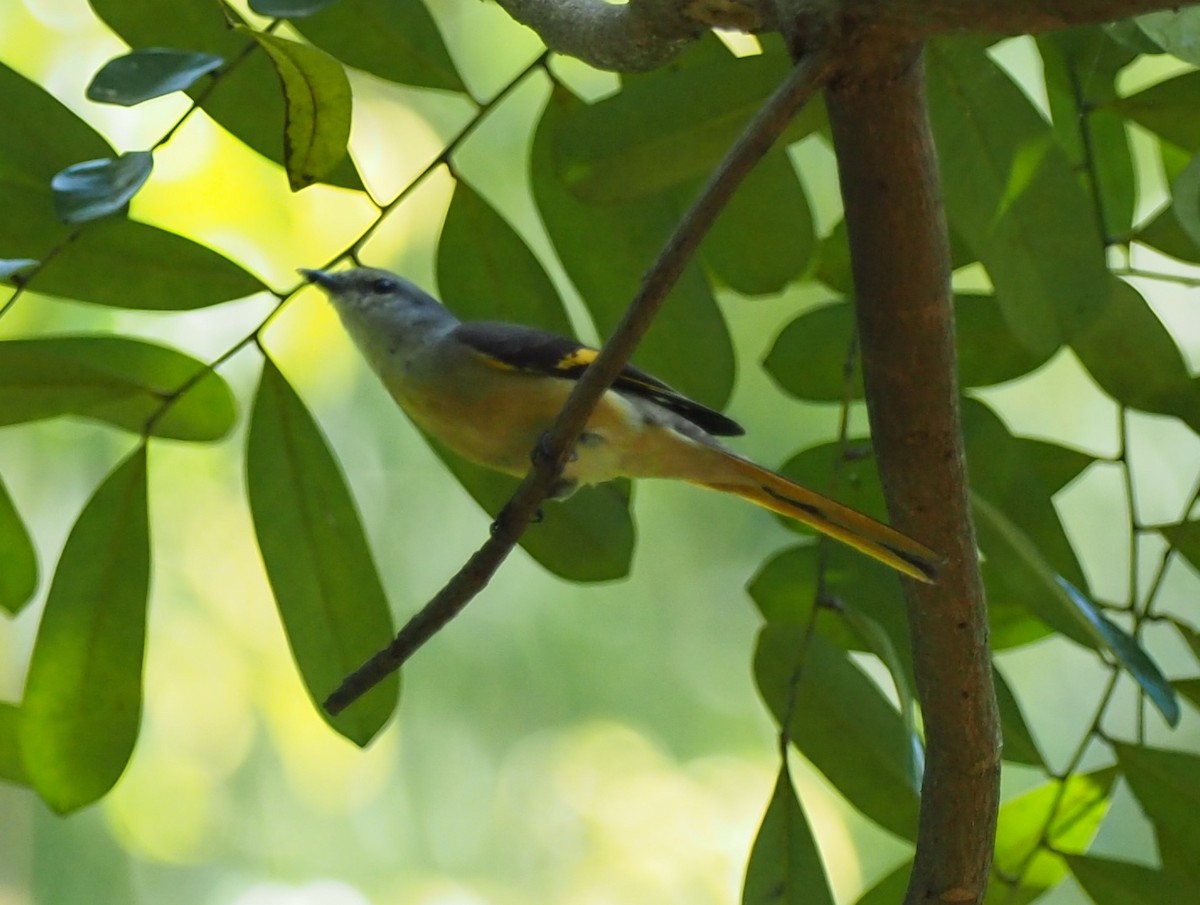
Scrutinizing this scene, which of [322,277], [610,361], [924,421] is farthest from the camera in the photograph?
[322,277]

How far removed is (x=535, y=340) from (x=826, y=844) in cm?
212

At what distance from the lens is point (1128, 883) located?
1.60 m

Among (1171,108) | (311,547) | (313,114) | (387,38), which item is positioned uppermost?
(1171,108)

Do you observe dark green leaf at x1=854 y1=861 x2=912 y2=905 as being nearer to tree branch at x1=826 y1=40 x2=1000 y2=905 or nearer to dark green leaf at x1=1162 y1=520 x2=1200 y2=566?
tree branch at x1=826 y1=40 x2=1000 y2=905

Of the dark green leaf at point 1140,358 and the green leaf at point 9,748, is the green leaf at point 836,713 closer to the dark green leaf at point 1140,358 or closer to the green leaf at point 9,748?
the dark green leaf at point 1140,358

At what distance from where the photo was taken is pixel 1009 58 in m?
2.70

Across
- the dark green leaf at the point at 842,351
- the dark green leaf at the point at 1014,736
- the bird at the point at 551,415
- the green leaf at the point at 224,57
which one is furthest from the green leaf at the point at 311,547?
the dark green leaf at the point at 1014,736

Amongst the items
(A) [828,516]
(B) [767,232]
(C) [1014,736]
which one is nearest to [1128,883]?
(C) [1014,736]

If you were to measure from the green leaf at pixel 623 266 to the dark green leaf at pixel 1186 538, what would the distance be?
0.62 m

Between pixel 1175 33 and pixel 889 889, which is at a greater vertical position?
pixel 1175 33

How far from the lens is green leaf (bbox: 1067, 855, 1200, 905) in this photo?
158cm

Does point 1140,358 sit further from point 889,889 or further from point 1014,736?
point 889,889

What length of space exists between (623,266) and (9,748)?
112cm

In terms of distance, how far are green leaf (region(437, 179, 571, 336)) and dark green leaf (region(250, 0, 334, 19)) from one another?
498 millimetres
